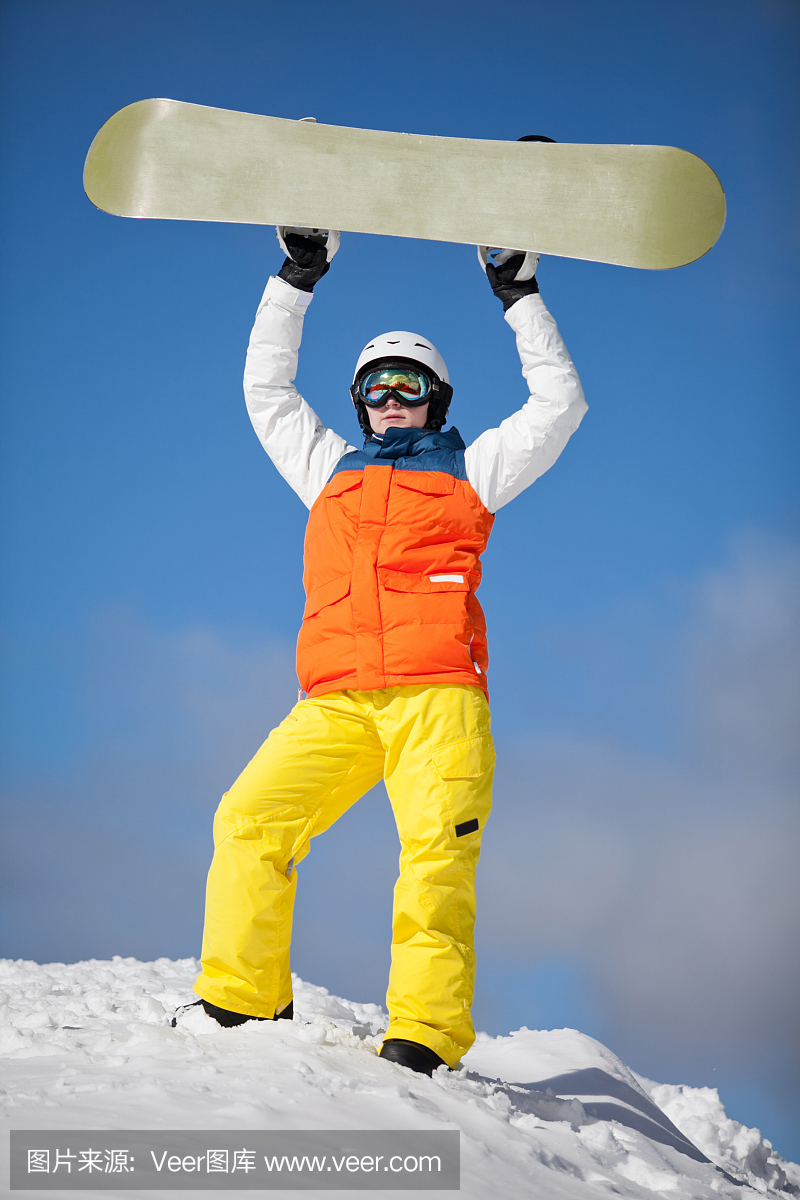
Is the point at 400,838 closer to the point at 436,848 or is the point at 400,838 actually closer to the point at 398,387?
the point at 436,848

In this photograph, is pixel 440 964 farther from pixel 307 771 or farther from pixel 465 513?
pixel 465 513

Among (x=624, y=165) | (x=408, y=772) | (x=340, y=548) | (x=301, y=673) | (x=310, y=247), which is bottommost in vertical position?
(x=408, y=772)

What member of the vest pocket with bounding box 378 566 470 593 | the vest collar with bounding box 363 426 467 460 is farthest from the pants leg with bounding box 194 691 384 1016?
the vest collar with bounding box 363 426 467 460

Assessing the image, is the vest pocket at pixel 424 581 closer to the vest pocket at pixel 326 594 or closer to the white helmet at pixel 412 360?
the vest pocket at pixel 326 594

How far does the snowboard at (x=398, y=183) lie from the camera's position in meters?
3.73

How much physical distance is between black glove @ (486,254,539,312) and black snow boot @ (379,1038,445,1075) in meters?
2.83

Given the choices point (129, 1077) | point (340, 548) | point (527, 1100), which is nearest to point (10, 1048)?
point (129, 1077)

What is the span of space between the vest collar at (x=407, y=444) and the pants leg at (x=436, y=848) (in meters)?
1.02

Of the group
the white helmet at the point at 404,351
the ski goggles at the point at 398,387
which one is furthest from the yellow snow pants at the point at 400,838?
the white helmet at the point at 404,351

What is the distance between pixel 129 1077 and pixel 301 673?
Result: 1575 millimetres

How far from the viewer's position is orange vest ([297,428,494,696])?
3324 mm

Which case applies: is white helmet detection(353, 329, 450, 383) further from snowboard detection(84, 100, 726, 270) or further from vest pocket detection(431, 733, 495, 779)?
vest pocket detection(431, 733, 495, 779)

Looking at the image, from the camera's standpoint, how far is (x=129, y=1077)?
95.2 inches

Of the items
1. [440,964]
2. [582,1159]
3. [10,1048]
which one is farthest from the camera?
[10,1048]
